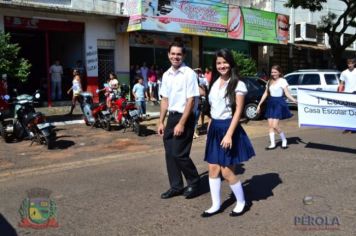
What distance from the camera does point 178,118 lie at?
5574mm

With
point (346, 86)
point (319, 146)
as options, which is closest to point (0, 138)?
point (319, 146)

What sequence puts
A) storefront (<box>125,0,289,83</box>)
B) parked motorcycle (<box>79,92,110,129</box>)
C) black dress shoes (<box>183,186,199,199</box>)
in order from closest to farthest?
black dress shoes (<box>183,186,199,199</box>)
parked motorcycle (<box>79,92,110,129</box>)
storefront (<box>125,0,289,83</box>)

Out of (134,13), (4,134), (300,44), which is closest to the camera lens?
(4,134)

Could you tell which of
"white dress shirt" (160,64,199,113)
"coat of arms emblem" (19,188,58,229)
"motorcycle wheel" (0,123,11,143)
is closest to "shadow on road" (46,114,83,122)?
"motorcycle wheel" (0,123,11,143)

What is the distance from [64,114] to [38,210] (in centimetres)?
1007

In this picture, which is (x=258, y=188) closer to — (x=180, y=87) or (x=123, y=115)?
(x=180, y=87)

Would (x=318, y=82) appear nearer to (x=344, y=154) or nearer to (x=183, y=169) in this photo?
(x=344, y=154)

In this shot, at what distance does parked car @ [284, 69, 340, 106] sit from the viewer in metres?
17.2

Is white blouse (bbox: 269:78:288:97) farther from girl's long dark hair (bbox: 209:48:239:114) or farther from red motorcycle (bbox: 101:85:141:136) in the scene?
girl's long dark hair (bbox: 209:48:239:114)

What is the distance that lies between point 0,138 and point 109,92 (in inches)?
138

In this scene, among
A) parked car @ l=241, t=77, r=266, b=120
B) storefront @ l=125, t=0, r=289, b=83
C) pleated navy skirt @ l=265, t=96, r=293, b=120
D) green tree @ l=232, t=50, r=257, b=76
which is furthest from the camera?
Answer: green tree @ l=232, t=50, r=257, b=76

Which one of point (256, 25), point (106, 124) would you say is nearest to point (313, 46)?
point (256, 25)

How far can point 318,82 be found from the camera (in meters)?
17.5

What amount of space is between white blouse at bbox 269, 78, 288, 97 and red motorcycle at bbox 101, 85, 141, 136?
383 cm
